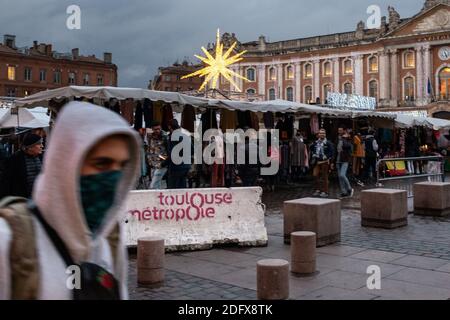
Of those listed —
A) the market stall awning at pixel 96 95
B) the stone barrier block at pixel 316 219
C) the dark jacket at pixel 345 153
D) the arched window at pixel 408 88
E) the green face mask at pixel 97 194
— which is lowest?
the stone barrier block at pixel 316 219

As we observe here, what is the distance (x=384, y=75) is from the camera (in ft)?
239

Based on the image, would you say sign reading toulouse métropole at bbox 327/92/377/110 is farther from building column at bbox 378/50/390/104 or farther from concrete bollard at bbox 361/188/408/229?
concrete bollard at bbox 361/188/408/229

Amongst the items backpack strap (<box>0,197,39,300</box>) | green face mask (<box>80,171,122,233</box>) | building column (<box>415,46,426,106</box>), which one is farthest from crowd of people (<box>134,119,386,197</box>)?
building column (<box>415,46,426,106</box>)

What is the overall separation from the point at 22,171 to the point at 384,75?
2803 inches

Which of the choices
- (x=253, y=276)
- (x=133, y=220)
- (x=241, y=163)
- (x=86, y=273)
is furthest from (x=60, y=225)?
(x=241, y=163)

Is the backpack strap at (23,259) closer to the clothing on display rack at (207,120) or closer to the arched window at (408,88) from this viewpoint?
the clothing on display rack at (207,120)

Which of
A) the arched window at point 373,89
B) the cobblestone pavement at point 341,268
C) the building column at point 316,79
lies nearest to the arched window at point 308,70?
the building column at point 316,79

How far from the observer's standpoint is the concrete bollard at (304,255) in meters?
6.85

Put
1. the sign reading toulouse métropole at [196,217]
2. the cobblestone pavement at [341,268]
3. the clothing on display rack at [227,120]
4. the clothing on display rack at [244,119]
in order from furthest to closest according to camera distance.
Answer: the clothing on display rack at [244,119]
the clothing on display rack at [227,120]
the sign reading toulouse métropole at [196,217]
the cobblestone pavement at [341,268]

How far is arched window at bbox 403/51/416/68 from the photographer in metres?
70.7

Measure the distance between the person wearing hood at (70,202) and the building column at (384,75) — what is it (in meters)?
74.4

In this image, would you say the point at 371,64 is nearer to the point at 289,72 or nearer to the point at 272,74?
the point at 289,72

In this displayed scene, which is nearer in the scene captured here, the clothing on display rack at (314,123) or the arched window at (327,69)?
the clothing on display rack at (314,123)

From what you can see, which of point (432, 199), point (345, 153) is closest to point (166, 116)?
point (345, 153)
